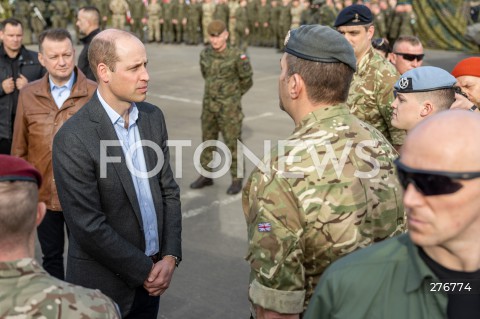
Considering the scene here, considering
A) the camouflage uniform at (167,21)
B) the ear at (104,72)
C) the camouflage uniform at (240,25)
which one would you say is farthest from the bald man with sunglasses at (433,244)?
the camouflage uniform at (167,21)

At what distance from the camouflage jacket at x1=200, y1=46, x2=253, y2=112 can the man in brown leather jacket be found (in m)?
2.93

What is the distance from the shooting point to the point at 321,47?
2475 mm

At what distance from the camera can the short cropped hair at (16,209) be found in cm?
189

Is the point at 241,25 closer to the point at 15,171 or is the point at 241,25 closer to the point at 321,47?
the point at 321,47

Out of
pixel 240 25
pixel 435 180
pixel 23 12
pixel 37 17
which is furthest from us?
pixel 37 17

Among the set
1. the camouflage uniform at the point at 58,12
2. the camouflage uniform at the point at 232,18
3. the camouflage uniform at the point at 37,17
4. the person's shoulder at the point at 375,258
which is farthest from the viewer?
the camouflage uniform at the point at 58,12

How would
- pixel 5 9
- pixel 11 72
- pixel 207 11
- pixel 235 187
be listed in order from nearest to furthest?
pixel 11 72 < pixel 235 187 < pixel 5 9 < pixel 207 11

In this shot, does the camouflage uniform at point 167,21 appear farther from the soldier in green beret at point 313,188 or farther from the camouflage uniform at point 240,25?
the soldier in green beret at point 313,188

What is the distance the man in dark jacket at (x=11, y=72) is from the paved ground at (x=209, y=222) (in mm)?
1349

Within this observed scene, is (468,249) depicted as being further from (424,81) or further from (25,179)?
(424,81)

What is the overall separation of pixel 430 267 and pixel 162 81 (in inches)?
561

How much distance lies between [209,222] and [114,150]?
350 centimetres

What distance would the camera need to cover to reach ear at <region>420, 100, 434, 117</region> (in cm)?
365

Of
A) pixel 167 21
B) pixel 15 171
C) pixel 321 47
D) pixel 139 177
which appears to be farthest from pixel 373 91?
pixel 167 21
